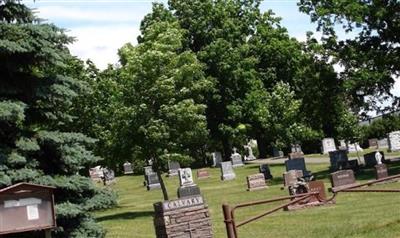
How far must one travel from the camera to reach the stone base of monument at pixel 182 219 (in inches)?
466

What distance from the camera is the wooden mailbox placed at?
943 cm

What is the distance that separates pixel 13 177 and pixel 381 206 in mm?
10574

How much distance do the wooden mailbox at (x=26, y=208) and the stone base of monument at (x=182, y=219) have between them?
Result: 8.60 feet

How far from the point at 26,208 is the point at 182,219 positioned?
336 cm

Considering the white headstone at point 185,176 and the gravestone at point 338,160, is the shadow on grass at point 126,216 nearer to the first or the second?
the white headstone at point 185,176

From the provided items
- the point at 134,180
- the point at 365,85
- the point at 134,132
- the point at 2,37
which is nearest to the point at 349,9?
the point at 365,85

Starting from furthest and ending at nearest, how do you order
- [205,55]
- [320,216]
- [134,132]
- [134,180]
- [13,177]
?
[205,55] → [134,180] → [134,132] → [320,216] → [13,177]

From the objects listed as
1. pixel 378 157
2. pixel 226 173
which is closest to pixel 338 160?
pixel 378 157

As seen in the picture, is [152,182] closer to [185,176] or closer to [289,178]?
[185,176]

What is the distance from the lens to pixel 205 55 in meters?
51.6

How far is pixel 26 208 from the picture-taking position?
380 inches

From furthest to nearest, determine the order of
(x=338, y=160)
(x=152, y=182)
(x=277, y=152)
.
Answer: (x=277, y=152) < (x=152, y=182) < (x=338, y=160)

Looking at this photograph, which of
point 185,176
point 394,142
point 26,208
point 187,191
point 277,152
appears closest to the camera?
point 26,208

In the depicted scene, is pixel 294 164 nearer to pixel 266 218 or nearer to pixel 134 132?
pixel 134 132
